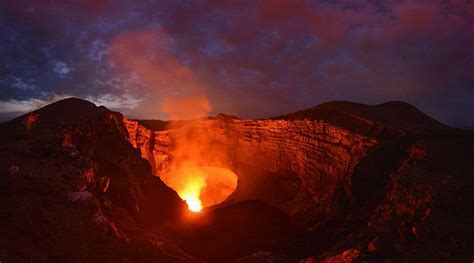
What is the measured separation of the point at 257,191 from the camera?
41.1 m

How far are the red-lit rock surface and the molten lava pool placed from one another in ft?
8.26

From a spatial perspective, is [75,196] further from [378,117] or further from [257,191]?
[257,191]

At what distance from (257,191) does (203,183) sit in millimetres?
12448

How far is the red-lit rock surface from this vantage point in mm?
9617

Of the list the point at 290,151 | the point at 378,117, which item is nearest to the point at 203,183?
the point at 290,151

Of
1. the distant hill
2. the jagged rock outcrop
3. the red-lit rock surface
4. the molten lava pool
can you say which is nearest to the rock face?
the red-lit rock surface

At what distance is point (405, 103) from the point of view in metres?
36.8

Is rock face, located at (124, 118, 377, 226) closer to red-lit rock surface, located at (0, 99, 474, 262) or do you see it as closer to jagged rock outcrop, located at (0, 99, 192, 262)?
red-lit rock surface, located at (0, 99, 474, 262)

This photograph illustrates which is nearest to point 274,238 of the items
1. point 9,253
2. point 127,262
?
point 127,262

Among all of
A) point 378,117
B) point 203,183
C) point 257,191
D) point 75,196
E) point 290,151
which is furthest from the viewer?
point 203,183

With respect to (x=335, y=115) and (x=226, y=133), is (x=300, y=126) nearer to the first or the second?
(x=335, y=115)

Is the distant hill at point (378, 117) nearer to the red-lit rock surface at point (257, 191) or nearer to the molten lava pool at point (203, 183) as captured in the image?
the red-lit rock surface at point (257, 191)

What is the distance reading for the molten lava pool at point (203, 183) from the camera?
4753 centimetres

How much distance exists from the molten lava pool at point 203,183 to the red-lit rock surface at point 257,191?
2.52 m
